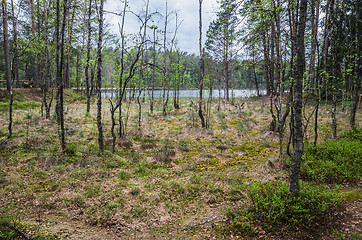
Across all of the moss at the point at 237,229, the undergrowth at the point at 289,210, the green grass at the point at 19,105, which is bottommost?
the moss at the point at 237,229

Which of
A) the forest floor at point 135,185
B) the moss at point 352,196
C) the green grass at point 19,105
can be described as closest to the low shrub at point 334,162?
the forest floor at point 135,185

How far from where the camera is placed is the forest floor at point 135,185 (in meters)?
3.78

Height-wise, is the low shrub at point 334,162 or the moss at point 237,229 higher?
the low shrub at point 334,162

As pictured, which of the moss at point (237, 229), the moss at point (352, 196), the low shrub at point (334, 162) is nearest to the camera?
the moss at point (237, 229)

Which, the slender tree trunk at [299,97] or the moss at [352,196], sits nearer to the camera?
the slender tree trunk at [299,97]

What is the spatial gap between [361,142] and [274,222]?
646 cm

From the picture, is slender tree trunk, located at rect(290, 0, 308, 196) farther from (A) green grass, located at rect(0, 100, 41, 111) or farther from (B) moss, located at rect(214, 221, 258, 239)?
(A) green grass, located at rect(0, 100, 41, 111)

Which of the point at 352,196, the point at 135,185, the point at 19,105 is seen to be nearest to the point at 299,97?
the point at 352,196

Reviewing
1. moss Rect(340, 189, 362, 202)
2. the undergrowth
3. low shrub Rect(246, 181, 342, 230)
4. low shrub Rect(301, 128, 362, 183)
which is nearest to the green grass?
the undergrowth

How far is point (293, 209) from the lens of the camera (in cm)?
Answer: 362

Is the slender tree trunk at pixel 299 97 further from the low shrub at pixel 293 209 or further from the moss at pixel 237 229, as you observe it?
the moss at pixel 237 229

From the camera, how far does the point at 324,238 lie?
3232 mm

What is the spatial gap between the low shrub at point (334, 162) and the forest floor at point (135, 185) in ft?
1.28

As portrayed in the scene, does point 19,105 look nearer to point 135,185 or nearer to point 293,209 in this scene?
point 135,185
